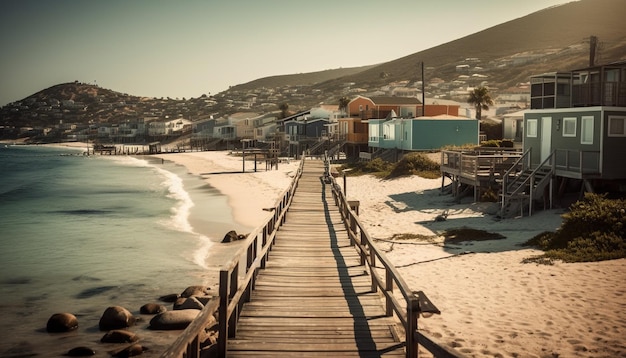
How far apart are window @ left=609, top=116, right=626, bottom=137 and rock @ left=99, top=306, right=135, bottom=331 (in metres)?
19.2

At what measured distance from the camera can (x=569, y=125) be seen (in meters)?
24.1

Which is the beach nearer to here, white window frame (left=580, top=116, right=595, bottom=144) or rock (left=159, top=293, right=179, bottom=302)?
white window frame (left=580, top=116, right=595, bottom=144)

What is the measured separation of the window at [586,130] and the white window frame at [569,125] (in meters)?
0.43

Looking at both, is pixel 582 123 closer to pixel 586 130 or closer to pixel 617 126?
pixel 586 130

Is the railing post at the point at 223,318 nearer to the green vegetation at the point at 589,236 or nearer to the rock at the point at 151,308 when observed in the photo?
the rock at the point at 151,308

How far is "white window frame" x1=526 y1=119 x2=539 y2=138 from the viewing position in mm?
26884

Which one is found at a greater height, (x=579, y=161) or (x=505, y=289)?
(x=579, y=161)

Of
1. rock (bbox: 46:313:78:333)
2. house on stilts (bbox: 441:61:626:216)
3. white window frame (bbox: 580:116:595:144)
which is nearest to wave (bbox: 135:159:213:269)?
rock (bbox: 46:313:78:333)

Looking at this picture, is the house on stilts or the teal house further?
the teal house

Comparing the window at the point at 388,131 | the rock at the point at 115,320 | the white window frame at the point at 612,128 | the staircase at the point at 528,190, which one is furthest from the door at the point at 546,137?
the window at the point at 388,131

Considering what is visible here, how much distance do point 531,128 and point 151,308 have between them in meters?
20.3

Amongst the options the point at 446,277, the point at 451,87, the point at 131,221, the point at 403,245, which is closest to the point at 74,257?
the point at 131,221

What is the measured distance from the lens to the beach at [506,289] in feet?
31.4

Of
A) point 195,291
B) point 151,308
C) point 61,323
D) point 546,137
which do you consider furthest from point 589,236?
point 61,323
